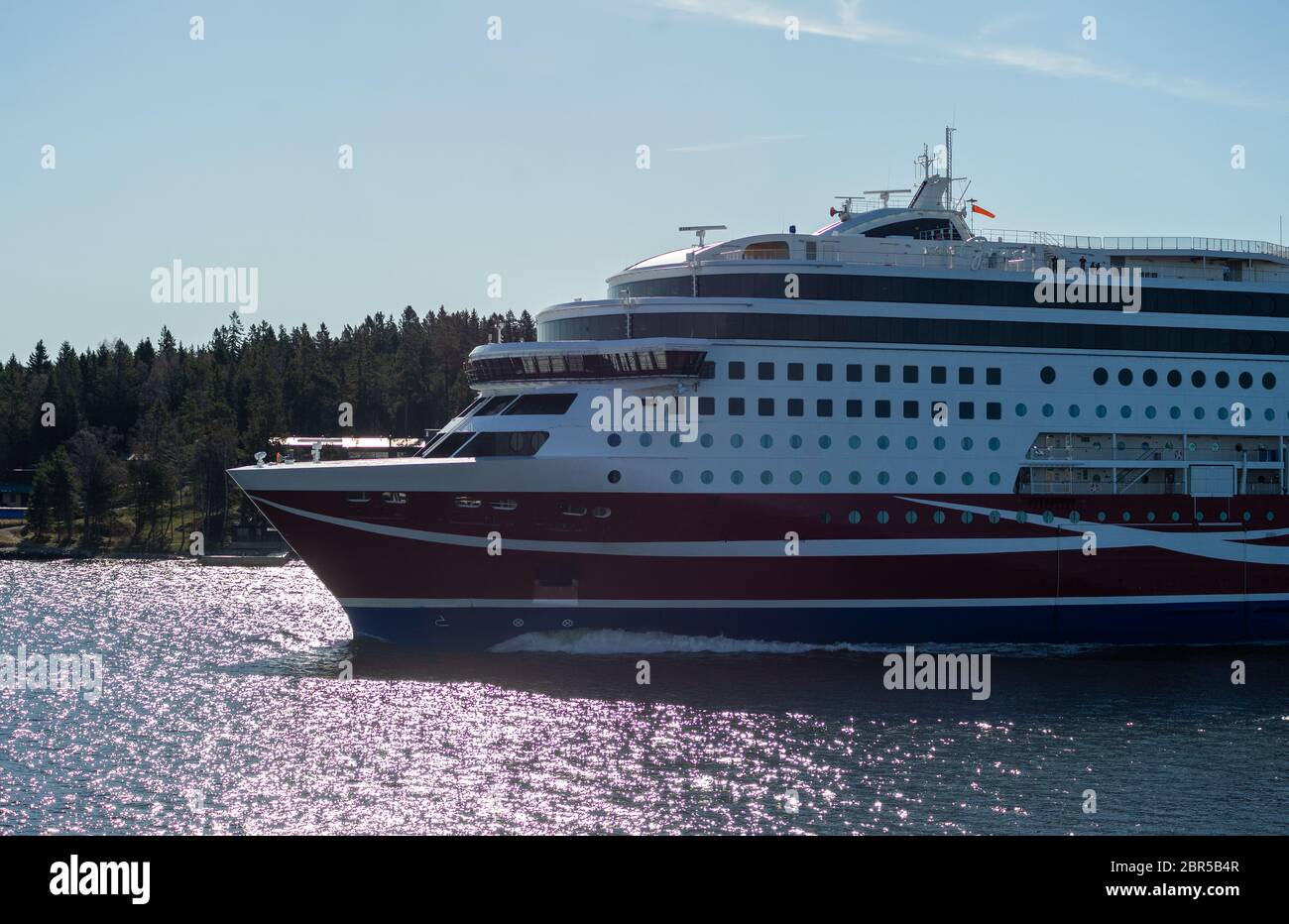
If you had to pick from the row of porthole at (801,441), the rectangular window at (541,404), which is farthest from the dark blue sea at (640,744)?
the rectangular window at (541,404)

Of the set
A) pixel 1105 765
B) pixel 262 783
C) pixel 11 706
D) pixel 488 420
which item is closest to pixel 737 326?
pixel 488 420

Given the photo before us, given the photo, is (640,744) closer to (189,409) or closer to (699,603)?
(699,603)

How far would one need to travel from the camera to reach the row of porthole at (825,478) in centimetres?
3216

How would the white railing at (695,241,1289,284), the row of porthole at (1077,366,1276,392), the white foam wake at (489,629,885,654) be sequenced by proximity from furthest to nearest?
→ 1. the row of porthole at (1077,366,1276,392)
2. the white railing at (695,241,1289,284)
3. the white foam wake at (489,629,885,654)

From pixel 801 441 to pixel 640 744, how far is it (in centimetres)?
1152

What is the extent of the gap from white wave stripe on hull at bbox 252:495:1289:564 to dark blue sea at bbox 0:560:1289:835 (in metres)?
2.44

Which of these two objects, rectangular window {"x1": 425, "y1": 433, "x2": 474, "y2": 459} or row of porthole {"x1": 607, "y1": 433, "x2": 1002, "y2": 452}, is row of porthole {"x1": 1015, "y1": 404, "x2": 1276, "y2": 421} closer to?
row of porthole {"x1": 607, "y1": 433, "x2": 1002, "y2": 452}

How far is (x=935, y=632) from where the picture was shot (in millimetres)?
32781

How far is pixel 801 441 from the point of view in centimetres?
3303

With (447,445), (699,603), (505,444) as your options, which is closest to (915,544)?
(699,603)

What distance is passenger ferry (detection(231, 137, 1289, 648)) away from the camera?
104 feet

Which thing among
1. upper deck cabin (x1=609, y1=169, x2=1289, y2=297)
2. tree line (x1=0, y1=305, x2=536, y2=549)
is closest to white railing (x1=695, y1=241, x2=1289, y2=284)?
upper deck cabin (x1=609, y1=169, x2=1289, y2=297)

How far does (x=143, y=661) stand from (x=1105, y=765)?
84.9 feet
